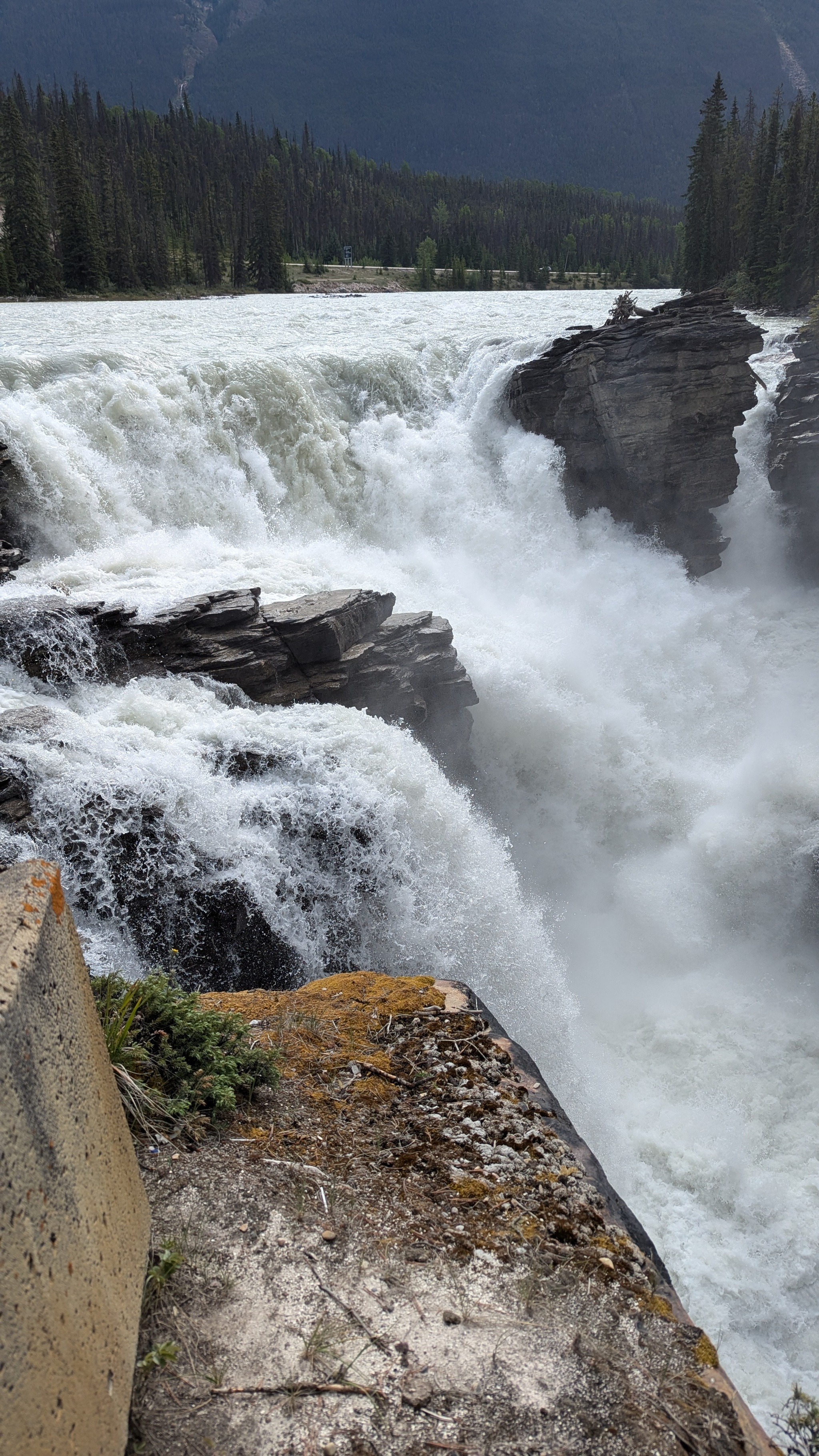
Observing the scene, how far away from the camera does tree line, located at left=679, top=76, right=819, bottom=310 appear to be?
33.2m

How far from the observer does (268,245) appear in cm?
4978

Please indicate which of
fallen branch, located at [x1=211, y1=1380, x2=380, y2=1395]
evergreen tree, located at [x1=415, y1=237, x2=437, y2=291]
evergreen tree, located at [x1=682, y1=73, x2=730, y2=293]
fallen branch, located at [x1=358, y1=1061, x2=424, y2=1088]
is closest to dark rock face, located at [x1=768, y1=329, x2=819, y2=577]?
fallen branch, located at [x1=358, y1=1061, x2=424, y2=1088]

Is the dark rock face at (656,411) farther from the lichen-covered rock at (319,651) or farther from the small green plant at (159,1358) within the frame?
the small green plant at (159,1358)

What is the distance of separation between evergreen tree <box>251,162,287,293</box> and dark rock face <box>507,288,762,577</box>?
38383 millimetres

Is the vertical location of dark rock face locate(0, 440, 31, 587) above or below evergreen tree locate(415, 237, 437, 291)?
below

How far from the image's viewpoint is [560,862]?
498 inches

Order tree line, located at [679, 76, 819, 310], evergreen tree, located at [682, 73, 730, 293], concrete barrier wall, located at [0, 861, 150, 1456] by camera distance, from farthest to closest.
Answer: evergreen tree, located at [682, 73, 730, 293] < tree line, located at [679, 76, 819, 310] < concrete barrier wall, located at [0, 861, 150, 1456]

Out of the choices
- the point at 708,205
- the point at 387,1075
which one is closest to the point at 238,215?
the point at 708,205

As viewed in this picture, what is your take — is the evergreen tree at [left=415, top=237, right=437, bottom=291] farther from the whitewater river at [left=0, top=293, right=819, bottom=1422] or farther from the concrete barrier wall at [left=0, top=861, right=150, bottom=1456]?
the concrete barrier wall at [left=0, top=861, right=150, bottom=1456]

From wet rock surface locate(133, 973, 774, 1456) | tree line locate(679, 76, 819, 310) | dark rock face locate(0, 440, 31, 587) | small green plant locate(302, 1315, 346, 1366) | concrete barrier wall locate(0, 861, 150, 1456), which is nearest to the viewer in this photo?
concrete barrier wall locate(0, 861, 150, 1456)

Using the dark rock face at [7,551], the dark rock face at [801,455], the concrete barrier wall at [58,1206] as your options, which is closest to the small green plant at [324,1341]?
the concrete barrier wall at [58,1206]

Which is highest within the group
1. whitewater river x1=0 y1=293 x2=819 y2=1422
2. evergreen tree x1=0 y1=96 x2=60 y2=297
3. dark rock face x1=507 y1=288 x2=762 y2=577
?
evergreen tree x1=0 y1=96 x2=60 y2=297

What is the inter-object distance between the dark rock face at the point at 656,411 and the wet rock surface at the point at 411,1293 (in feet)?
52.7

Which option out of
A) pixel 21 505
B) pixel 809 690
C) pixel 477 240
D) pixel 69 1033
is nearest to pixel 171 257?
pixel 477 240
